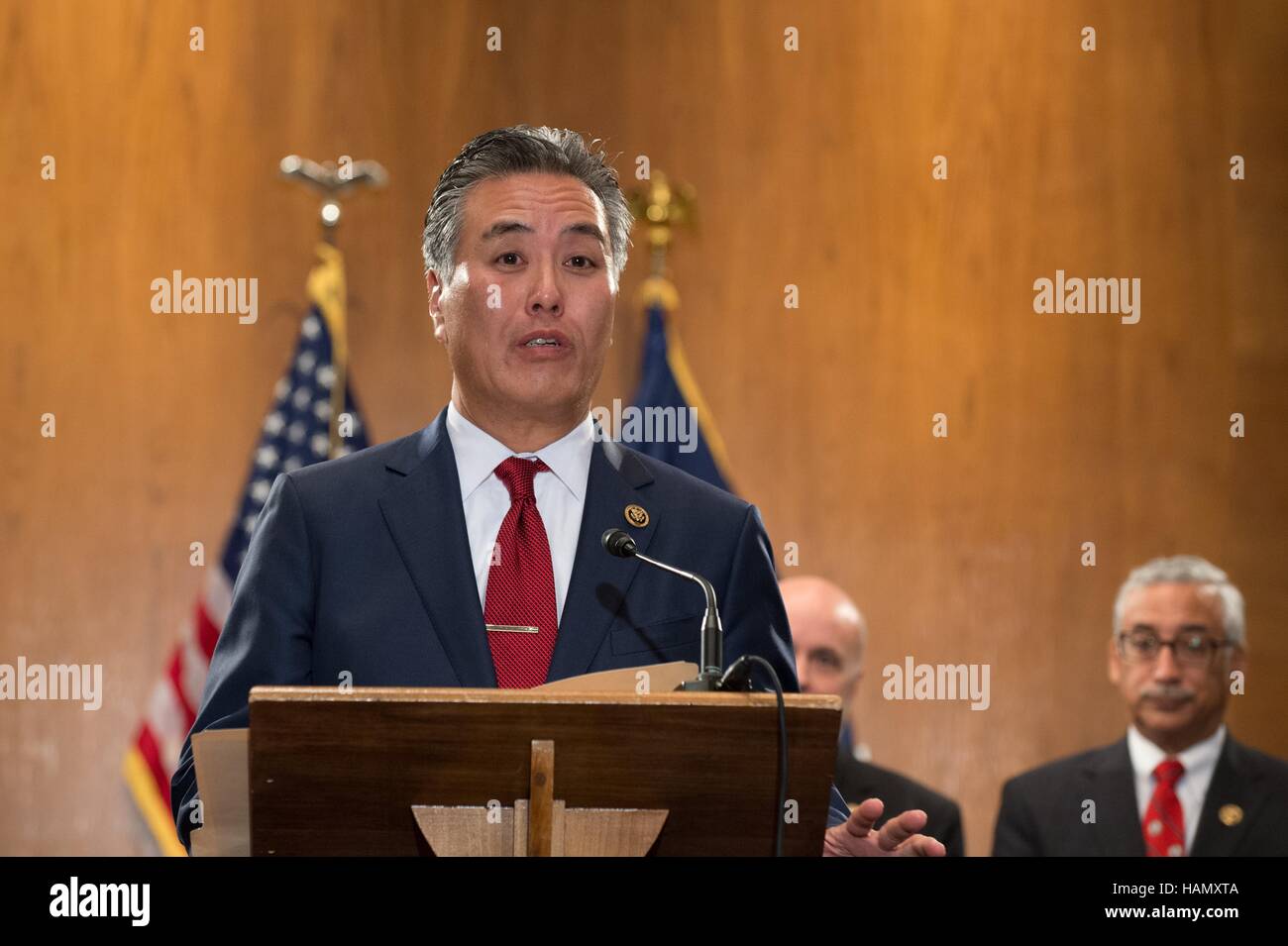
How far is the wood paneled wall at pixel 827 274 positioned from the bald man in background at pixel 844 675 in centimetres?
81

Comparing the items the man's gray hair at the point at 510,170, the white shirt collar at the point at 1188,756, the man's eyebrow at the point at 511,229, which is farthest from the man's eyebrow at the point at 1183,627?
the man's eyebrow at the point at 511,229

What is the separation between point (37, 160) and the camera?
5184mm

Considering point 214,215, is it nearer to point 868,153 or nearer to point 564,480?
point 868,153

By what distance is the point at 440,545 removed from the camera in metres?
2.19

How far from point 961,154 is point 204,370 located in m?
2.79

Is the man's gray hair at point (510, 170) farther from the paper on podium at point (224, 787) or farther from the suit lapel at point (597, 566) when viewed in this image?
the paper on podium at point (224, 787)

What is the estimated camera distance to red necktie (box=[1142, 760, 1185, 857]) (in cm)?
436

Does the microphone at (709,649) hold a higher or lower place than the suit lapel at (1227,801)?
higher

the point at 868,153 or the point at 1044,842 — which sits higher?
the point at 868,153

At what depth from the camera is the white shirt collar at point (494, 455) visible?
2.33m

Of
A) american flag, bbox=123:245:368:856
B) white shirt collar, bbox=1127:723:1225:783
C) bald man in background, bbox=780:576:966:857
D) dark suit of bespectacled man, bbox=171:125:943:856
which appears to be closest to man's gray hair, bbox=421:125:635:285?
dark suit of bespectacled man, bbox=171:125:943:856

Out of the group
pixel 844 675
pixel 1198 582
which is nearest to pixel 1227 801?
pixel 1198 582

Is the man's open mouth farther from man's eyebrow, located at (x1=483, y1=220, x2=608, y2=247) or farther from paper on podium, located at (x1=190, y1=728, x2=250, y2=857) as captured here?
paper on podium, located at (x1=190, y1=728, x2=250, y2=857)
